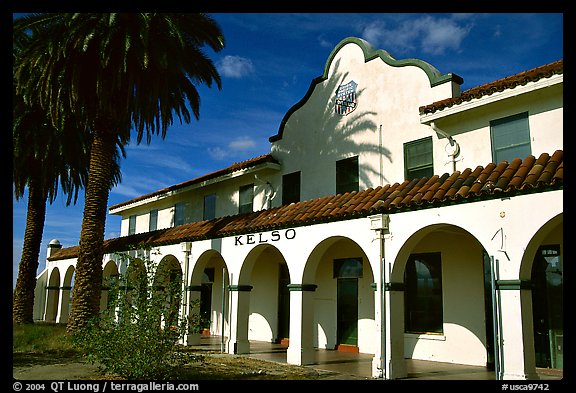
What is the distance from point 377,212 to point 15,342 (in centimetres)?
1240

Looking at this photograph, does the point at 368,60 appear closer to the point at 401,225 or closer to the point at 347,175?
the point at 347,175

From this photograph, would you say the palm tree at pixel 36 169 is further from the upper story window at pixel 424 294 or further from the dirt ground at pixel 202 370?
the upper story window at pixel 424 294

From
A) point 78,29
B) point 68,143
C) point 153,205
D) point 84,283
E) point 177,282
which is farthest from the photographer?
point 153,205

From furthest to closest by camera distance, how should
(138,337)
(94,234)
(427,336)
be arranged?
(94,234) < (427,336) < (138,337)

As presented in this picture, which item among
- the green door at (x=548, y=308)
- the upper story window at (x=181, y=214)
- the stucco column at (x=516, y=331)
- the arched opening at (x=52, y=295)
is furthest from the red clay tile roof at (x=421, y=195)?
the arched opening at (x=52, y=295)

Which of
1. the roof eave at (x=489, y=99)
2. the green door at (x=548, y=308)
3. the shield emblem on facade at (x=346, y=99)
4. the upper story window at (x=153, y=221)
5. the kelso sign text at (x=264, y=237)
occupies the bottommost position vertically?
the green door at (x=548, y=308)

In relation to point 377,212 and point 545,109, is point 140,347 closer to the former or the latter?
point 377,212

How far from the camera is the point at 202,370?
40.6ft

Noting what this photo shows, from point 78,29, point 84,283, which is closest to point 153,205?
point 84,283

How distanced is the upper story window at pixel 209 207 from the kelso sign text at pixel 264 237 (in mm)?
6970

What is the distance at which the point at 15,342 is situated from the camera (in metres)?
16.8

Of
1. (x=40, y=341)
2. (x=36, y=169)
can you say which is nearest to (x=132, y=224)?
(x=36, y=169)

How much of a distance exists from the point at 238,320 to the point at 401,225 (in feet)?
21.8

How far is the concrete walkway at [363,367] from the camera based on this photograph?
11.8 meters
